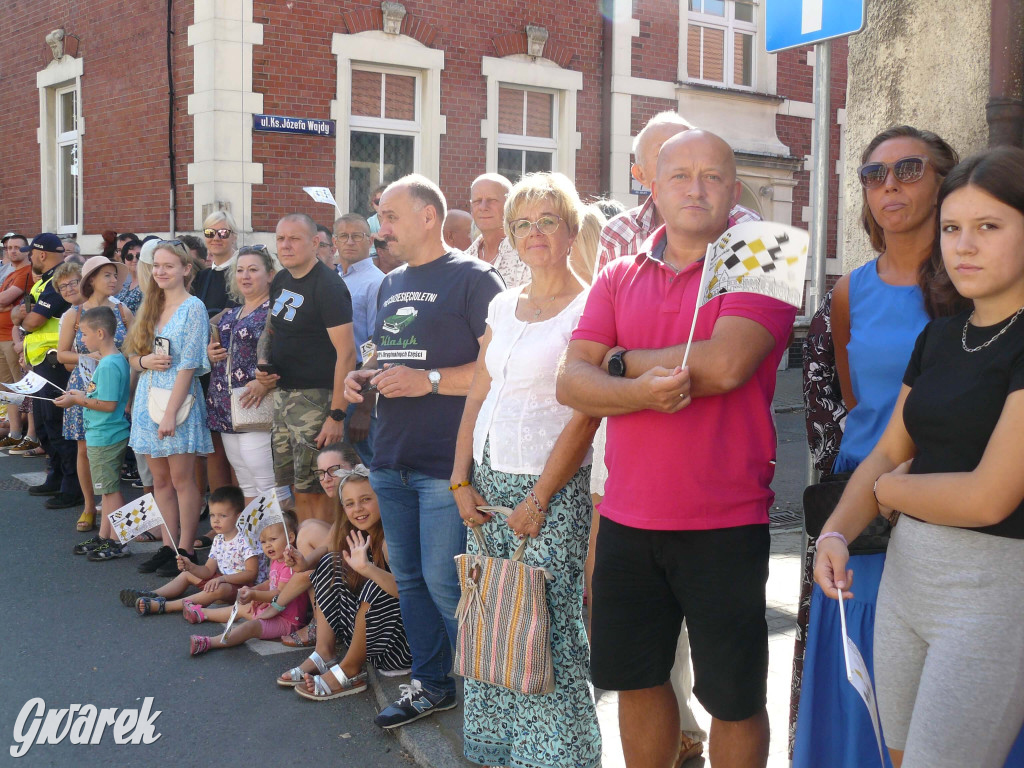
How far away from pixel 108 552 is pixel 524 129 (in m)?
9.27

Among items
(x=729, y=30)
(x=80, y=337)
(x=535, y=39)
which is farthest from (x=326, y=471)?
(x=729, y=30)

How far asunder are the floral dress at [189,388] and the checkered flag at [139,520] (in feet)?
1.24

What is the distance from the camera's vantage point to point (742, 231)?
249 cm

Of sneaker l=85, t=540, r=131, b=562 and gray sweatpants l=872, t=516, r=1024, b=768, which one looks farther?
sneaker l=85, t=540, r=131, b=562

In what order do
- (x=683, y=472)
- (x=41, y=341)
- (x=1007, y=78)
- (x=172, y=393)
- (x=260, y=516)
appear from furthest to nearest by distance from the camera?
(x=41, y=341)
(x=172, y=393)
(x=260, y=516)
(x=1007, y=78)
(x=683, y=472)

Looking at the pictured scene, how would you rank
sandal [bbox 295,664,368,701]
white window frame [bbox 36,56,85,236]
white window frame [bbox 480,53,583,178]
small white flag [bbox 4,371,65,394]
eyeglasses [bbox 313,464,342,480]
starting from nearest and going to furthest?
sandal [bbox 295,664,368,701] → eyeglasses [bbox 313,464,342,480] → small white flag [bbox 4,371,65,394] → white window frame [bbox 480,53,583,178] → white window frame [bbox 36,56,85,236]

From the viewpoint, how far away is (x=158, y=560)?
649cm

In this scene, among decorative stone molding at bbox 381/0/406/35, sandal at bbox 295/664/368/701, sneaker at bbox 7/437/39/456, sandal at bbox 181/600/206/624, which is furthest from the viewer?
decorative stone molding at bbox 381/0/406/35

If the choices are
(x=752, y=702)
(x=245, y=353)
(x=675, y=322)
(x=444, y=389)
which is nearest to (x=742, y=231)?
(x=675, y=322)

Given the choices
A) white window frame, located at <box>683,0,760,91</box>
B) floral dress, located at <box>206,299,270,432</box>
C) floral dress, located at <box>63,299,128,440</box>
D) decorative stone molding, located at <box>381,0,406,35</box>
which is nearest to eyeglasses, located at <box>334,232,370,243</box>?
floral dress, located at <box>206,299,270,432</box>

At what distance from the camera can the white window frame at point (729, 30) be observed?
15.7 meters

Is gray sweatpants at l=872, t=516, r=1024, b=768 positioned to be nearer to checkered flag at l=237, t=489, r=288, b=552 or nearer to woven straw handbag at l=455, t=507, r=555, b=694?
woven straw handbag at l=455, t=507, r=555, b=694

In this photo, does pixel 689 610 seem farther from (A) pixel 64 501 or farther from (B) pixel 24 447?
(B) pixel 24 447

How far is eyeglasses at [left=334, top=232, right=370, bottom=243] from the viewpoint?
6836 mm
